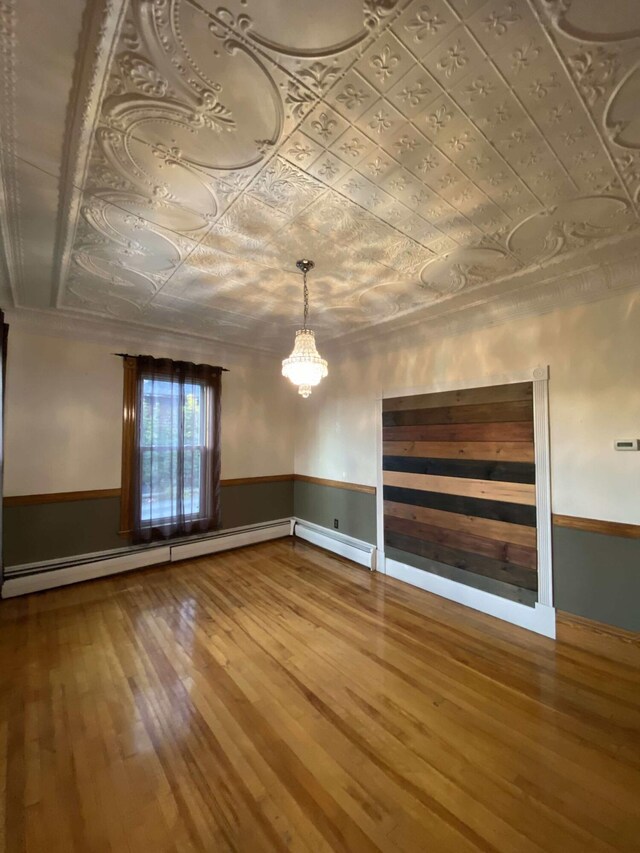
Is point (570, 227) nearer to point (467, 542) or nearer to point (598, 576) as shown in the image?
point (598, 576)

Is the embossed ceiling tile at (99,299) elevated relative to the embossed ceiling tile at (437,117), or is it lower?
elevated

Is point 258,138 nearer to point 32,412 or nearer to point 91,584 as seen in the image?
point 32,412

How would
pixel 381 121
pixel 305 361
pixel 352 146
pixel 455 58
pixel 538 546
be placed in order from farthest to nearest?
pixel 538 546
pixel 305 361
pixel 352 146
pixel 381 121
pixel 455 58

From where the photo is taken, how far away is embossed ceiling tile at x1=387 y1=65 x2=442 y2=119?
1.12m

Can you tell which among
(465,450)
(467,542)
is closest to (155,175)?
(465,450)

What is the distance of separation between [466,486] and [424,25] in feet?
9.78

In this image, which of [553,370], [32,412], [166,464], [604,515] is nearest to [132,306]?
[32,412]

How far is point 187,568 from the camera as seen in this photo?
155 inches

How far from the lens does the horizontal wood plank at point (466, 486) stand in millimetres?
2807

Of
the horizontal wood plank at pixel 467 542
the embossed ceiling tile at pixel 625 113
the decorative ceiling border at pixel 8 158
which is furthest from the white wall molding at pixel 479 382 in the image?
the decorative ceiling border at pixel 8 158

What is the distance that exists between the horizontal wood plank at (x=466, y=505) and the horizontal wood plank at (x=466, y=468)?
213 millimetres

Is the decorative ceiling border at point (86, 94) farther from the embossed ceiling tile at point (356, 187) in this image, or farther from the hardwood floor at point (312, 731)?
the hardwood floor at point (312, 731)

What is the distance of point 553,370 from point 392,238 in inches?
67.6

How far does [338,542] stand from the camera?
4.30m
